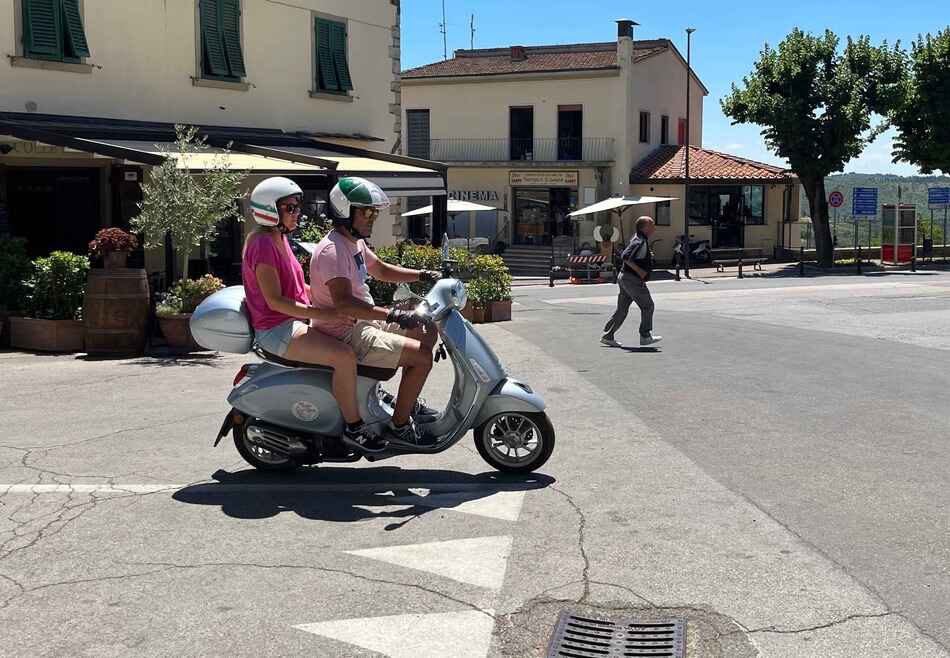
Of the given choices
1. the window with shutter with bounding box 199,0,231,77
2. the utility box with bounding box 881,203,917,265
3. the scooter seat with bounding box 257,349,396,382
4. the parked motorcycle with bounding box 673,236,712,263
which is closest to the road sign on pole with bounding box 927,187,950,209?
the utility box with bounding box 881,203,917,265

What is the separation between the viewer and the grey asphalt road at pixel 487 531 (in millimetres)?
4395

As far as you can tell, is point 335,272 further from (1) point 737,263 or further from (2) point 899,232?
(1) point 737,263

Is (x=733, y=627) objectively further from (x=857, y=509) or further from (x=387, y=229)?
(x=387, y=229)

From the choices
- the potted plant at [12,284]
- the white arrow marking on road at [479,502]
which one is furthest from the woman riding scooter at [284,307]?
the potted plant at [12,284]

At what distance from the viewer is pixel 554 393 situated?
10055 mm

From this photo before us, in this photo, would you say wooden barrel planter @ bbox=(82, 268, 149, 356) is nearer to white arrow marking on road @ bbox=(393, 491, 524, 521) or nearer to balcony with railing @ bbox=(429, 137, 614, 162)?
white arrow marking on road @ bbox=(393, 491, 524, 521)

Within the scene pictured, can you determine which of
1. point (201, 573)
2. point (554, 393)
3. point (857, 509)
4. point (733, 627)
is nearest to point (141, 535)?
point (201, 573)

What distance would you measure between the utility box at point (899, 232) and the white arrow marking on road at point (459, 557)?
35.9m

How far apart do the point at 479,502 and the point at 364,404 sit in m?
0.87

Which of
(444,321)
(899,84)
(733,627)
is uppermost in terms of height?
(899,84)

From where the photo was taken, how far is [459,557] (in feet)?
17.2

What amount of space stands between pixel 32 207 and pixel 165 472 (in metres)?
13.0

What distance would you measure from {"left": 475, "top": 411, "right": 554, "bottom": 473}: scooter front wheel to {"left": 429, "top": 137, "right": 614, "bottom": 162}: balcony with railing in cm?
3859

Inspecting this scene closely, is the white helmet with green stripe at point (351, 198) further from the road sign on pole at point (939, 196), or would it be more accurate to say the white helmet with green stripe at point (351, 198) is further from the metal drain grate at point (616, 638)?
the road sign on pole at point (939, 196)
